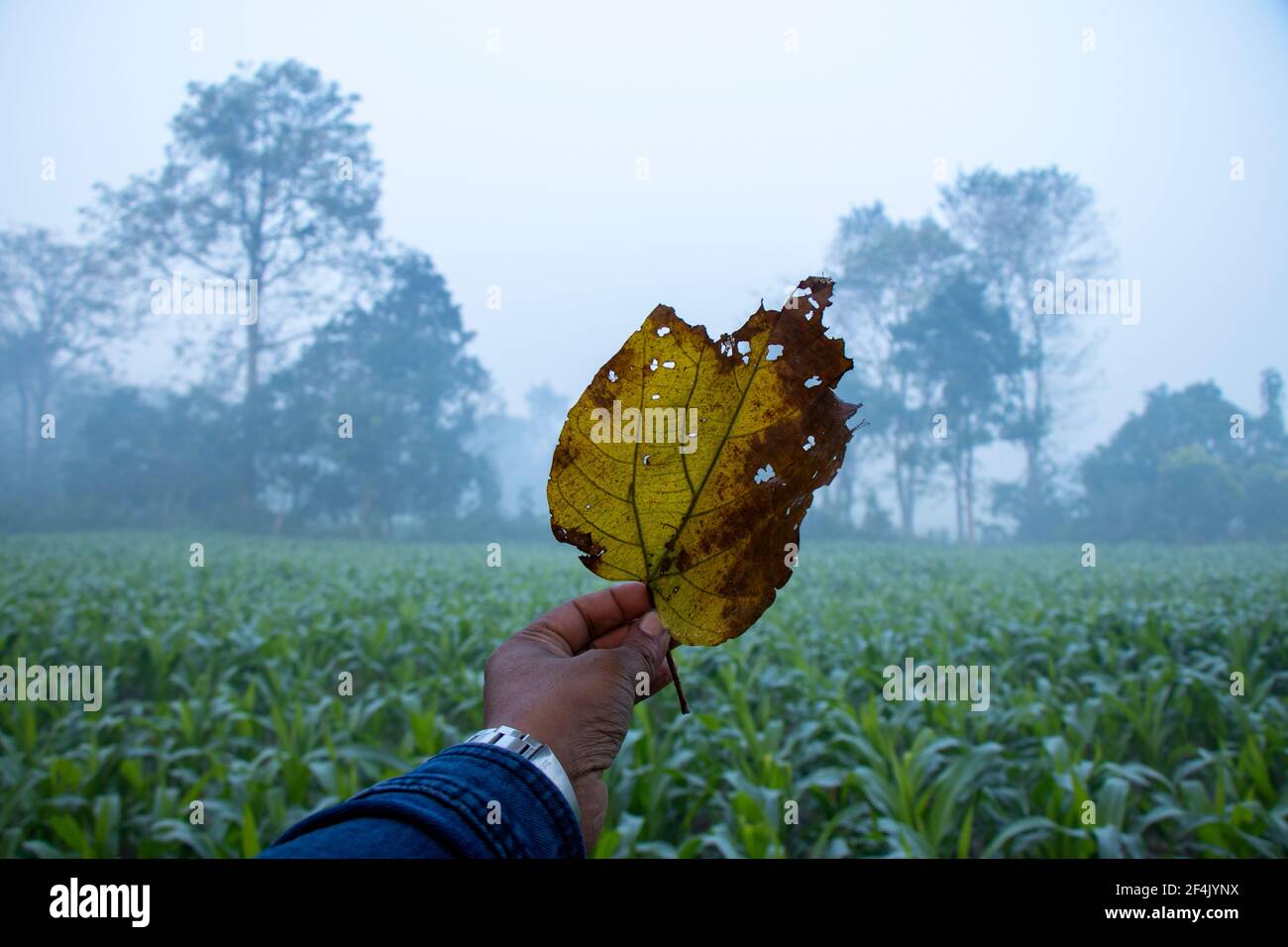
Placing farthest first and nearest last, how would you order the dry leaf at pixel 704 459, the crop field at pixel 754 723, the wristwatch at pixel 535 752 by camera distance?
the crop field at pixel 754 723 → the wristwatch at pixel 535 752 → the dry leaf at pixel 704 459

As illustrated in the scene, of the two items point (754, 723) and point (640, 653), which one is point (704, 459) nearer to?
→ point (640, 653)

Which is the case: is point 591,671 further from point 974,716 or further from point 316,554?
point 316,554

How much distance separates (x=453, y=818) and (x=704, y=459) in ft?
0.85

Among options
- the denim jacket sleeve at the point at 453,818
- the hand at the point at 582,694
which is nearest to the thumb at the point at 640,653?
the hand at the point at 582,694

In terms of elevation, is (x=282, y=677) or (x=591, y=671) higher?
(x=591, y=671)

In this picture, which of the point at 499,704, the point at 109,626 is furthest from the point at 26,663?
the point at 499,704

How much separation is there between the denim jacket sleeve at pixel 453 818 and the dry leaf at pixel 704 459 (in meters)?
0.16

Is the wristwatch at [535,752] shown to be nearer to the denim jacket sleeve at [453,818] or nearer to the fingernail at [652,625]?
the denim jacket sleeve at [453,818]

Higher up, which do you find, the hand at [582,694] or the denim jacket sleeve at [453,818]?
the hand at [582,694]

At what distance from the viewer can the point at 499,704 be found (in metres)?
0.60

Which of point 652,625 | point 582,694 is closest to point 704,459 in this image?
point 652,625

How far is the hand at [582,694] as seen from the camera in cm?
58

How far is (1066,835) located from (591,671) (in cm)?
188
